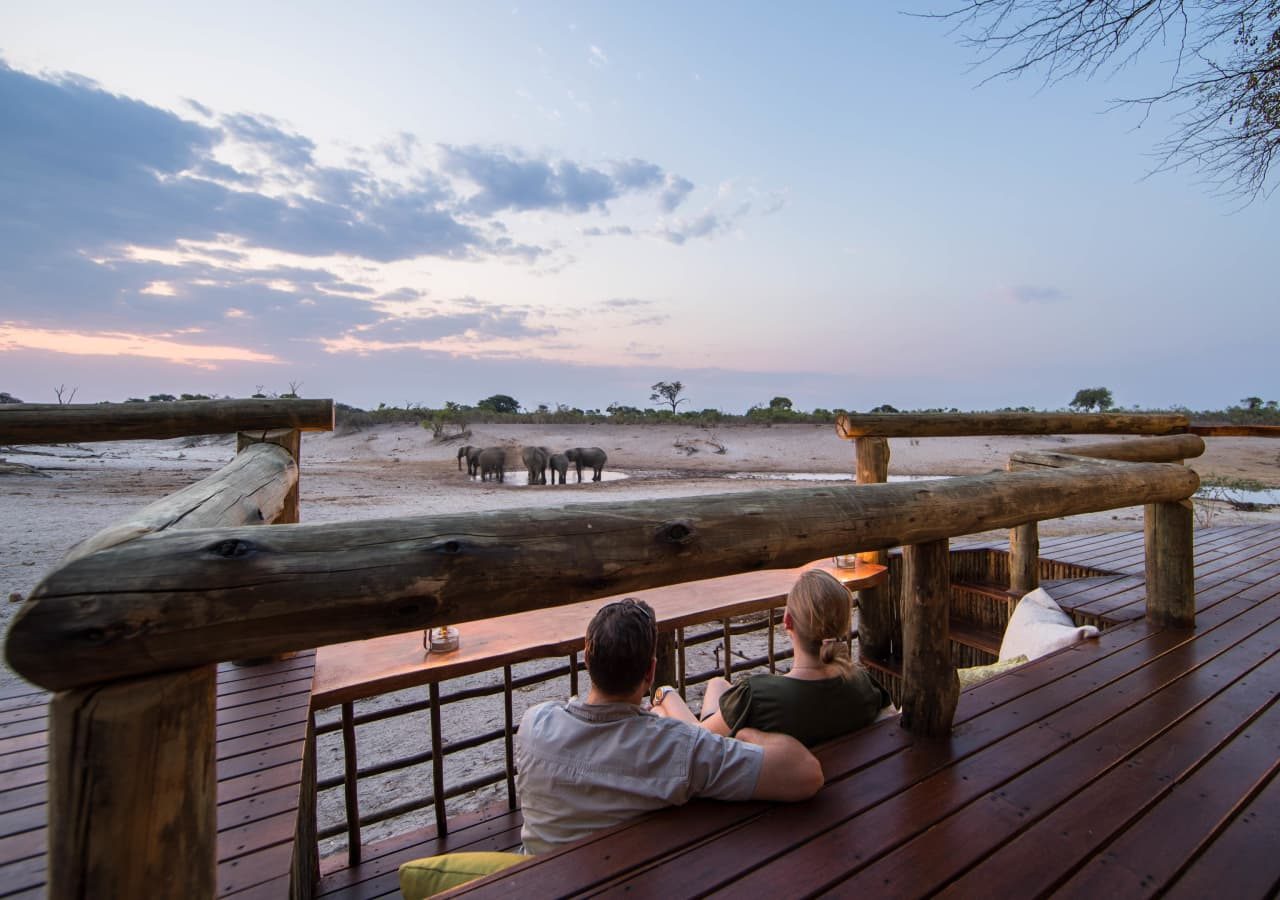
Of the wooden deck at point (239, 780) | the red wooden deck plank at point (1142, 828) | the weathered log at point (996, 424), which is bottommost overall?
the red wooden deck plank at point (1142, 828)

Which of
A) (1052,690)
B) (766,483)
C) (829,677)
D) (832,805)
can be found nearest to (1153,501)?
(1052,690)

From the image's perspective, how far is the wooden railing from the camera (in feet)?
2.97

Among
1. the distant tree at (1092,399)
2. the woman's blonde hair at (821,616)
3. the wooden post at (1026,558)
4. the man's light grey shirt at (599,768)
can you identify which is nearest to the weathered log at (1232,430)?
the wooden post at (1026,558)

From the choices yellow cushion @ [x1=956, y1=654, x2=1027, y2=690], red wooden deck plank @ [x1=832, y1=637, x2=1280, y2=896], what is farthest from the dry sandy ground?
yellow cushion @ [x1=956, y1=654, x2=1027, y2=690]

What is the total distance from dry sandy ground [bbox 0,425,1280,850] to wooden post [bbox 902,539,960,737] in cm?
135

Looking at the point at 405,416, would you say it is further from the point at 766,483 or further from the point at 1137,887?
the point at 1137,887

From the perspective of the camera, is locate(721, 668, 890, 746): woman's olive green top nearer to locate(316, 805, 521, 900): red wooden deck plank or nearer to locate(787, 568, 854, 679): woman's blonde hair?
locate(787, 568, 854, 679): woman's blonde hair

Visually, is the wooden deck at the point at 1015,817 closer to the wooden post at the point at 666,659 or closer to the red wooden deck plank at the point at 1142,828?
the red wooden deck plank at the point at 1142,828

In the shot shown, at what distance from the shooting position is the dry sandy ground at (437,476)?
5.66 meters

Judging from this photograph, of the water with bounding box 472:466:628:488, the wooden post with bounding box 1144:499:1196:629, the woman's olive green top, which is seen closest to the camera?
the woman's olive green top

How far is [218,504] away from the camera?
1462mm

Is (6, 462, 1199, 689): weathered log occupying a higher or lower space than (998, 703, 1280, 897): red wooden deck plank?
higher

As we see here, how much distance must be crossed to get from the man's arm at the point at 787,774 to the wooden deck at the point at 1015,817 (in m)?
0.05

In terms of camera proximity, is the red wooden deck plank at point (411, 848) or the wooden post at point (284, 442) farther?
the wooden post at point (284, 442)
